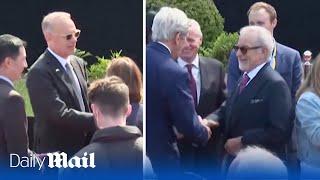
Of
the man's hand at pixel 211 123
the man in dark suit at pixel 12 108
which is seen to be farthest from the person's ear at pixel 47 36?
the man's hand at pixel 211 123

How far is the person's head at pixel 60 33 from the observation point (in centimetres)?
443

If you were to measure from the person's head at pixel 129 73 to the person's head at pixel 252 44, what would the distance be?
55 cm

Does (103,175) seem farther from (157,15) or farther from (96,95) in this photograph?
(157,15)

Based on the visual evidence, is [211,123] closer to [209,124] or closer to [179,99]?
[209,124]

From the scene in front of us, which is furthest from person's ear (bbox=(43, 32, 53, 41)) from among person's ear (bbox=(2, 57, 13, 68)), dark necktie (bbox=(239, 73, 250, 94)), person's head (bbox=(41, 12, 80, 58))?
dark necktie (bbox=(239, 73, 250, 94))

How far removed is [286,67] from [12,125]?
A: 1499 millimetres

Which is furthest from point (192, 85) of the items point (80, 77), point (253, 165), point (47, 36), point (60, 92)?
point (253, 165)

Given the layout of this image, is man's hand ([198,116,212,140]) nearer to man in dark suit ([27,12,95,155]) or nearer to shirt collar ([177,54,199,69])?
shirt collar ([177,54,199,69])

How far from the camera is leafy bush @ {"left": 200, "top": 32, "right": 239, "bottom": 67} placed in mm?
4418

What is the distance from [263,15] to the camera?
175 inches

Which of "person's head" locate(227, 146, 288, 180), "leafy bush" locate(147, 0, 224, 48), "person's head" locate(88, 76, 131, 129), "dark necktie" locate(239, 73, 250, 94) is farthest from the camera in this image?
"dark necktie" locate(239, 73, 250, 94)

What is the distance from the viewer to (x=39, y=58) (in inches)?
175

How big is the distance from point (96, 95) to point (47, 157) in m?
0.45

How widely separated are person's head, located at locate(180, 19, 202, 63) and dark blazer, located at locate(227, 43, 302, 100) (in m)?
0.19
